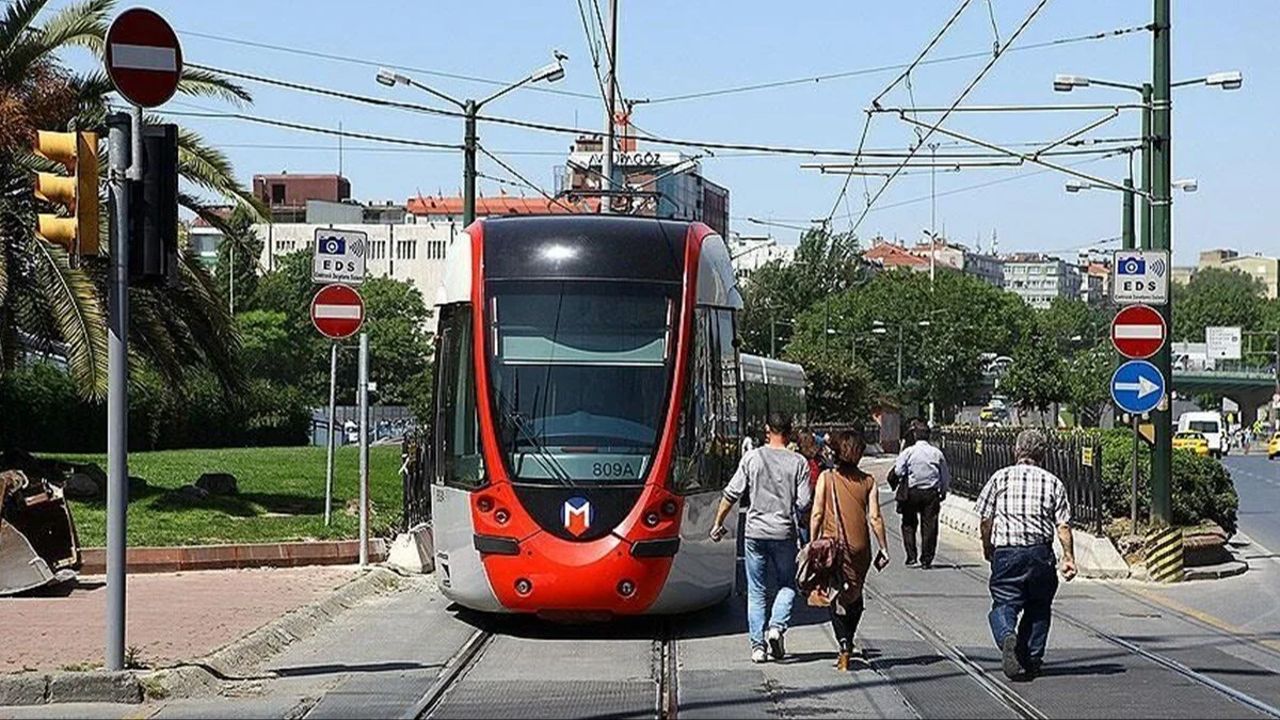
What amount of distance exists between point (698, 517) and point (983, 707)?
396cm

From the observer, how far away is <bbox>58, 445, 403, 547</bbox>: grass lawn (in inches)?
803

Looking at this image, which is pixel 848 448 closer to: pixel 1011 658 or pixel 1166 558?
pixel 1011 658

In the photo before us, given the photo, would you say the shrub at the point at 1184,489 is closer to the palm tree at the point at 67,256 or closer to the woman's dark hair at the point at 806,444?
the woman's dark hair at the point at 806,444

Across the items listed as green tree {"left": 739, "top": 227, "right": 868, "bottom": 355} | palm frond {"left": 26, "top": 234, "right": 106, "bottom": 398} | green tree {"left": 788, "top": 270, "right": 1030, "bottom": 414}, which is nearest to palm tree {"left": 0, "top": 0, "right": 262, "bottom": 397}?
palm frond {"left": 26, "top": 234, "right": 106, "bottom": 398}

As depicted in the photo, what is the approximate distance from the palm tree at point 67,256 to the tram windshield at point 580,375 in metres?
6.70

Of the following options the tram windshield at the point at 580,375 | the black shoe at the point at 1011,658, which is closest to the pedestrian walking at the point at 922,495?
the tram windshield at the point at 580,375

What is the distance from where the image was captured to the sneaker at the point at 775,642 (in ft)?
43.1

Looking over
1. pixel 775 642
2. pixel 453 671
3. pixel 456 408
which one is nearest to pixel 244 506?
pixel 456 408

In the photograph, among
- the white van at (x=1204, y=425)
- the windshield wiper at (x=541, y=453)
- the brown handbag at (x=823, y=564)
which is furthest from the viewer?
the white van at (x=1204, y=425)

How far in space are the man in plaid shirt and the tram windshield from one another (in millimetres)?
2972

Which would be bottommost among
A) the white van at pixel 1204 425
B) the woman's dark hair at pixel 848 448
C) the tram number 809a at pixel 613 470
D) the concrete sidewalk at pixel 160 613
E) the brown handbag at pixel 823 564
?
the white van at pixel 1204 425

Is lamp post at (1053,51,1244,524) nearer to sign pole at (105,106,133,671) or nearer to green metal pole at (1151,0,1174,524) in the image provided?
green metal pole at (1151,0,1174,524)

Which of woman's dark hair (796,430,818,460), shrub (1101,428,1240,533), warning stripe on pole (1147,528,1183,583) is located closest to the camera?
warning stripe on pole (1147,528,1183,583)

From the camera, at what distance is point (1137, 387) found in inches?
868
